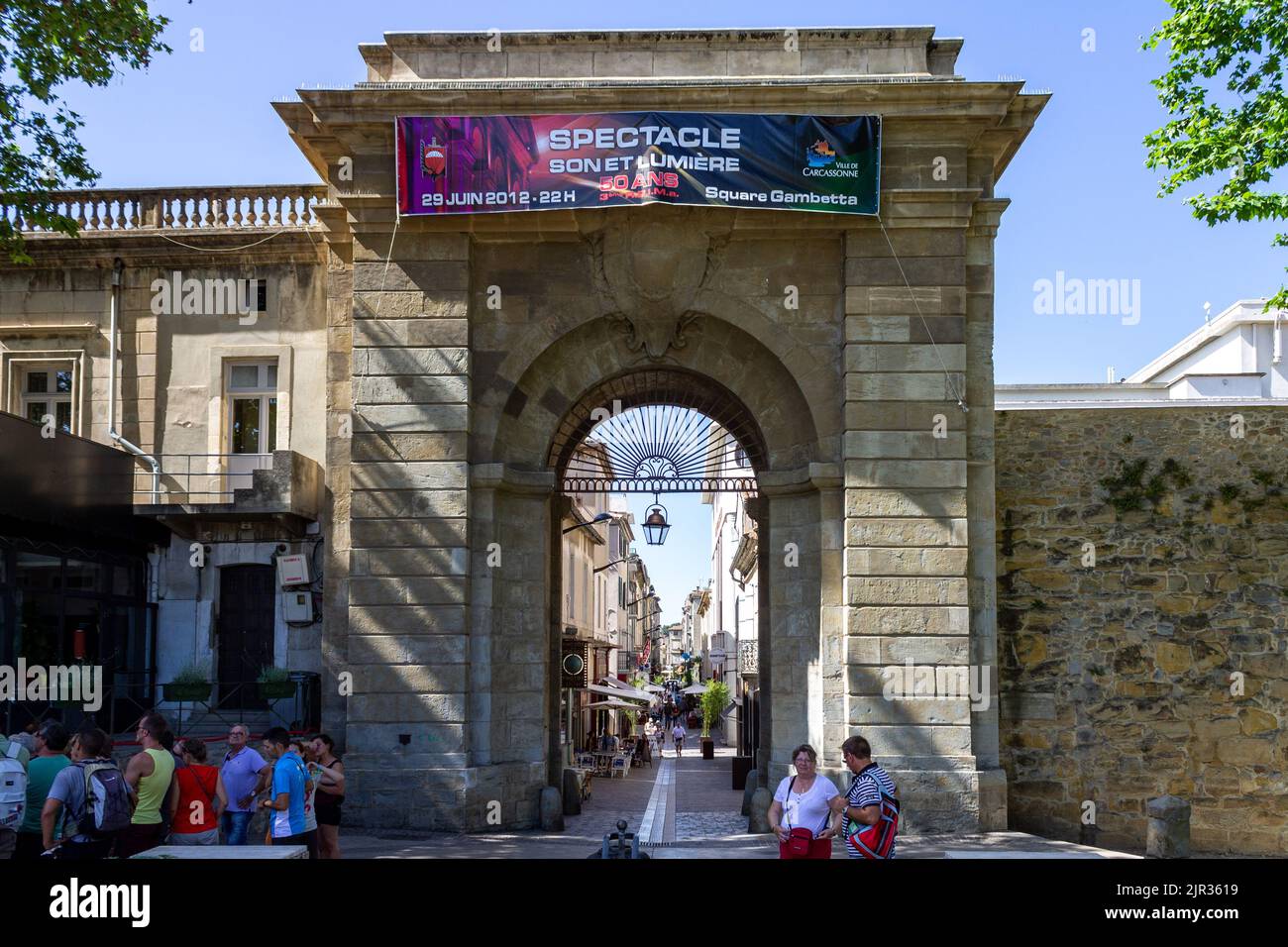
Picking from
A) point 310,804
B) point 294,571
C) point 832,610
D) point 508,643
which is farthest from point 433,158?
point 310,804

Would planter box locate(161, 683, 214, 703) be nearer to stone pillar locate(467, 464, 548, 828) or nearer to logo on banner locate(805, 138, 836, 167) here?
stone pillar locate(467, 464, 548, 828)

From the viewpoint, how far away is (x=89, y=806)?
8.35 metres

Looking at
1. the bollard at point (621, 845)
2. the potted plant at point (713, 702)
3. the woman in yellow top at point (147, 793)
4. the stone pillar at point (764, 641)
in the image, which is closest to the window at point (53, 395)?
the stone pillar at point (764, 641)

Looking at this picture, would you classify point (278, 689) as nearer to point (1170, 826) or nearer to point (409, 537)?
point (409, 537)

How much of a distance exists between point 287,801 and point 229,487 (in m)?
8.97

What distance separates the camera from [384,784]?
551 inches

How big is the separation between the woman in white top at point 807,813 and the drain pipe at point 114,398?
1184cm

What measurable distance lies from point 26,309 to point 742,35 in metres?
11.1

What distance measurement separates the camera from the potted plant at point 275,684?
1547 centimetres

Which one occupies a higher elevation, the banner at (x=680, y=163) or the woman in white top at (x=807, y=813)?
the banner at (x=680, y=163)

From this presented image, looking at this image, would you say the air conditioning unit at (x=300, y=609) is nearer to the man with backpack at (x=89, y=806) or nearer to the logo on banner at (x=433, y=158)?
the logo on banner at (x=433, y=158)

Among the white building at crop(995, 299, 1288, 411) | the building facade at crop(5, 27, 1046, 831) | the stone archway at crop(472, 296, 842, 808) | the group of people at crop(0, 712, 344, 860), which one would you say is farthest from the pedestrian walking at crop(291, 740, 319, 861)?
the white building at crop(995, 299, 1288, 411)

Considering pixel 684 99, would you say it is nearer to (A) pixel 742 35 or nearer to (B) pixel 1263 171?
(A) pixel 742 35
